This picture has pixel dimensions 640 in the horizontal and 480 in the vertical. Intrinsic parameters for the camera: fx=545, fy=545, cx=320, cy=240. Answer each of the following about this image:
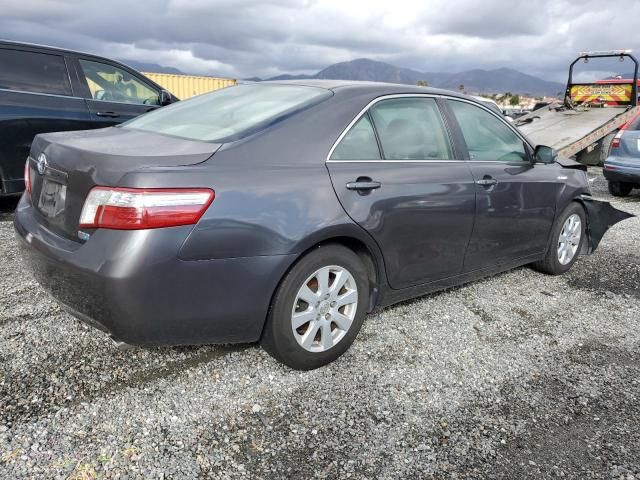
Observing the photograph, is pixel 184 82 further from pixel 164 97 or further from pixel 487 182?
pixel 487 182

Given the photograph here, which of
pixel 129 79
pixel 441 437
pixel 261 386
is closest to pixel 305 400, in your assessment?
pixel 261 386

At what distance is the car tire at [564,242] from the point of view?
4590 mm

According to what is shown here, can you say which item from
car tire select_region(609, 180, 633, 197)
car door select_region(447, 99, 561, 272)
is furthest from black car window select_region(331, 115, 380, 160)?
car tire select_region(609, 180, 633, 197)

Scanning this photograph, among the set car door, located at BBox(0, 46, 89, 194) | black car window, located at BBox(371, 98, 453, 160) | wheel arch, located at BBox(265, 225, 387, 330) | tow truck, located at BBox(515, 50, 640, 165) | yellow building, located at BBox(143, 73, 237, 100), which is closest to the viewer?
wheel arch, located at BBox(265, 225, 387, 330)

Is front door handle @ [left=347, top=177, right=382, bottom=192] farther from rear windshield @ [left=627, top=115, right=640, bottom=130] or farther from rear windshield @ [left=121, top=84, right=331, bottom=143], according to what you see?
rear windshield @ [left=627, top=115, right=640, bottom=130]

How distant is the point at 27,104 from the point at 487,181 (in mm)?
4594

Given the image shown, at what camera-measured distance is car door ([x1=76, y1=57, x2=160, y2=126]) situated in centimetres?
600

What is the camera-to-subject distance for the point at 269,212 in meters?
2.53

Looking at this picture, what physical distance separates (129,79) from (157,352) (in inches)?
176

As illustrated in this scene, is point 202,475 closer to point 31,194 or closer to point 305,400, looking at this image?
point 305,400

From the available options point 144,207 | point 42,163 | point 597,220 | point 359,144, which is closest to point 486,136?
point 359,144

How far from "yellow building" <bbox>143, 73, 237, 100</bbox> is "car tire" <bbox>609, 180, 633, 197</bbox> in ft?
58.2

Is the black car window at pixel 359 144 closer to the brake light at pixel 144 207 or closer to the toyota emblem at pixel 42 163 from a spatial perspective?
the brake light at pixel 144 207

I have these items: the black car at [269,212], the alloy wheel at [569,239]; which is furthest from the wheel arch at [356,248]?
the alloy wheel at [569,239]
